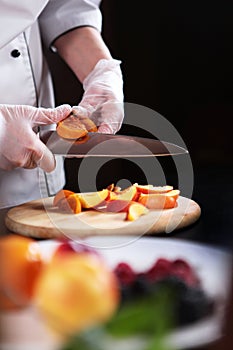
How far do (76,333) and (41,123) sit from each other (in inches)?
32.1

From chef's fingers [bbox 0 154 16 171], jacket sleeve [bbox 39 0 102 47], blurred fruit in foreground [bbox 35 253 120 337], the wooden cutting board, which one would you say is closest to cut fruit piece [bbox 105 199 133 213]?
the wooden cutting board

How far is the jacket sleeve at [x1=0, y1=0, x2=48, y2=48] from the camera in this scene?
4.23ft

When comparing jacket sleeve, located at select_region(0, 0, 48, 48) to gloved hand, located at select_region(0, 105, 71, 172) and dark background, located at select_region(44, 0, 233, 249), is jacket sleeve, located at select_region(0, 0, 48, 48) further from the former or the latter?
dark background, located at select_region(44, 0, 233, 249)

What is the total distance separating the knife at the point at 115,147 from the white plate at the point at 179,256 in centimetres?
22

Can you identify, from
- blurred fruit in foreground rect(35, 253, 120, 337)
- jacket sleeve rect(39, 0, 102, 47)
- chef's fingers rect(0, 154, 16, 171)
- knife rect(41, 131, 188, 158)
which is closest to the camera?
blurred fruit in foreground rect(35, 253, 120, 337)

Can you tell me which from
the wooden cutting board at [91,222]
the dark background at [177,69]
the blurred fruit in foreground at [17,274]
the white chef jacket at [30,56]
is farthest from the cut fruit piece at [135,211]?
the dark background at [177,69]

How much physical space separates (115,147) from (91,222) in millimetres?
146

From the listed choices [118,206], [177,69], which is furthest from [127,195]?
[177,69]

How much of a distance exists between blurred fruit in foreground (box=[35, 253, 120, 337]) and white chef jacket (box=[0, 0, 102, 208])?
2.92 feet

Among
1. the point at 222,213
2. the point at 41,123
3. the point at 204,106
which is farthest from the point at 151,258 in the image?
the point at 204,106

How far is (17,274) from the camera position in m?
0.55

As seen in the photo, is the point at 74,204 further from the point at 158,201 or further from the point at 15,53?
the point at 15,53

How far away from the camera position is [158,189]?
117cm

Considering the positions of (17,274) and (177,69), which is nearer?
(17,274)
